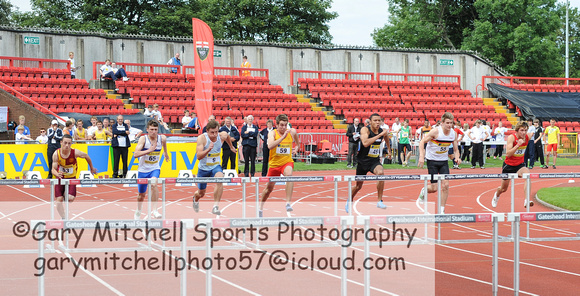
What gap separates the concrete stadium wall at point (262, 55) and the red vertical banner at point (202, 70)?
12931 mm

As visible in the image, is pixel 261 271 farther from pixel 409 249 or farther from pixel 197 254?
pixel 409 249

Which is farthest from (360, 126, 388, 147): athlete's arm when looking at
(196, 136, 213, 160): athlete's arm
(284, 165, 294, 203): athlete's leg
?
(196, 136, 213, 160): athlete's arm

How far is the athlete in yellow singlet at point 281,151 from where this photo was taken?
13.4m

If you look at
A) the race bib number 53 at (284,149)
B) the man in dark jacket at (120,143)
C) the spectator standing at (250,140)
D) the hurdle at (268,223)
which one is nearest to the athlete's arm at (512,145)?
the race bib number 53 at (284,149)

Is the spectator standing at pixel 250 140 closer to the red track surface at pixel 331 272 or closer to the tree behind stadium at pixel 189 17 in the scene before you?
the red track surface at pixel 331 272

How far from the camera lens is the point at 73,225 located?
6.45m

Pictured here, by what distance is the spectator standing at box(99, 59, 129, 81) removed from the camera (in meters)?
31.1

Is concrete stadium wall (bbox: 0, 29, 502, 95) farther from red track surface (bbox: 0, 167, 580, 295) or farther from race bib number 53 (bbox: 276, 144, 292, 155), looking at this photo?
race bib number 53 (bbox: 276, 144, 292, 155)

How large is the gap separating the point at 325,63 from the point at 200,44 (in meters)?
17.1

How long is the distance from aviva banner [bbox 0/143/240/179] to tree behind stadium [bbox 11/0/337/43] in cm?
2802

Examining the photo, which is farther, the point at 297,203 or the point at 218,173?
the point at 297,203

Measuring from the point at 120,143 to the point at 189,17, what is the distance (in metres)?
30.7

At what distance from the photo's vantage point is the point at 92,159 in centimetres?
2067

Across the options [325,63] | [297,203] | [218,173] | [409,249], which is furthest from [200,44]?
[325,63]
